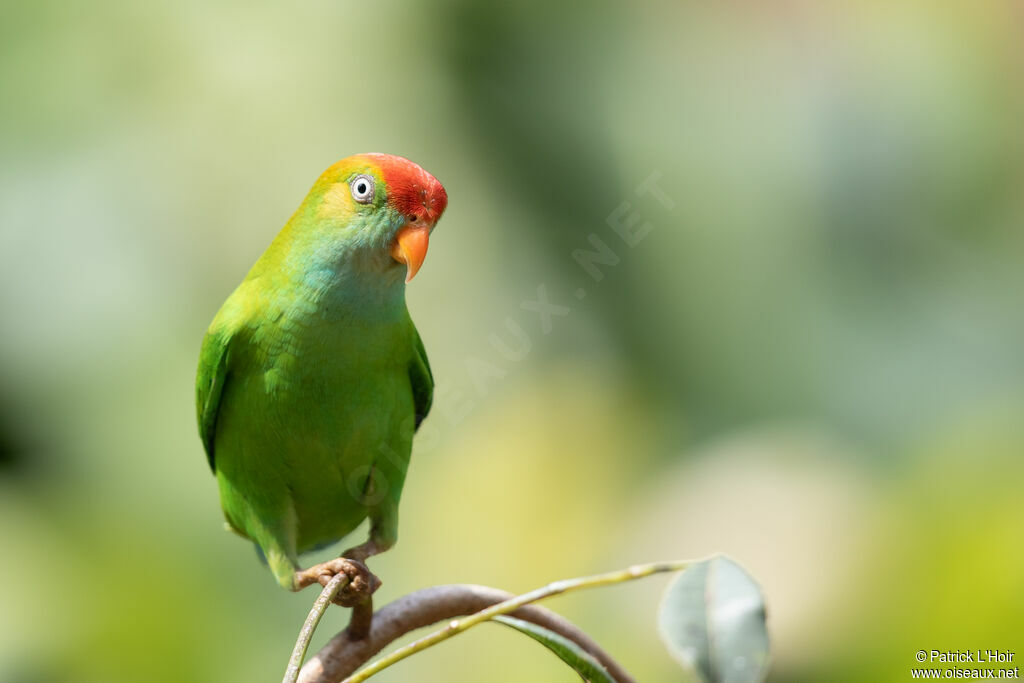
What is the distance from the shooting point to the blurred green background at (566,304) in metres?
2.76

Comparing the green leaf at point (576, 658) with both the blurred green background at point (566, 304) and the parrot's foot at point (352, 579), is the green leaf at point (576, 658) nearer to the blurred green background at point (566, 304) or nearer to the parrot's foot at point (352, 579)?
the parrot's foot at point (352, 579)

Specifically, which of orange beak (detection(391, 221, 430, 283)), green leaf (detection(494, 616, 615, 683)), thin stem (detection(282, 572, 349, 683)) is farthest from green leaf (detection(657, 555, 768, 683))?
orange beak (detection(391, 221, 430, 283))

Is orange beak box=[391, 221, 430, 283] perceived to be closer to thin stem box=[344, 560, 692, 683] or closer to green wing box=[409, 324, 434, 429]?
green wing box=[409, 324, 434, 429]

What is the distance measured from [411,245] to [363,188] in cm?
10

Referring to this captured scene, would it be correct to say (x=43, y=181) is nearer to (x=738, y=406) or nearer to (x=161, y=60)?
(x=161, y=60)

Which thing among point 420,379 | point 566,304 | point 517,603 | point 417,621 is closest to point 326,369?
point 420,379

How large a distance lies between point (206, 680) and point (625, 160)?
240 cm

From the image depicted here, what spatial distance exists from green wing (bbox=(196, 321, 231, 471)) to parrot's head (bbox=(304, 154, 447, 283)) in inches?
8.6

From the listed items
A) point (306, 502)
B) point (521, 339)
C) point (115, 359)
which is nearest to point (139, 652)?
point (115, 359)

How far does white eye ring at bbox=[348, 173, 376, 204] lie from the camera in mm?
1146

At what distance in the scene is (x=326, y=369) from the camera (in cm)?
120

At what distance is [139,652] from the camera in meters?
2.77

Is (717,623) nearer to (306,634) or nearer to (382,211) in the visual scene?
(306,634)

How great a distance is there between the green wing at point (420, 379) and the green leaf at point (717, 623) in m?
0.54
